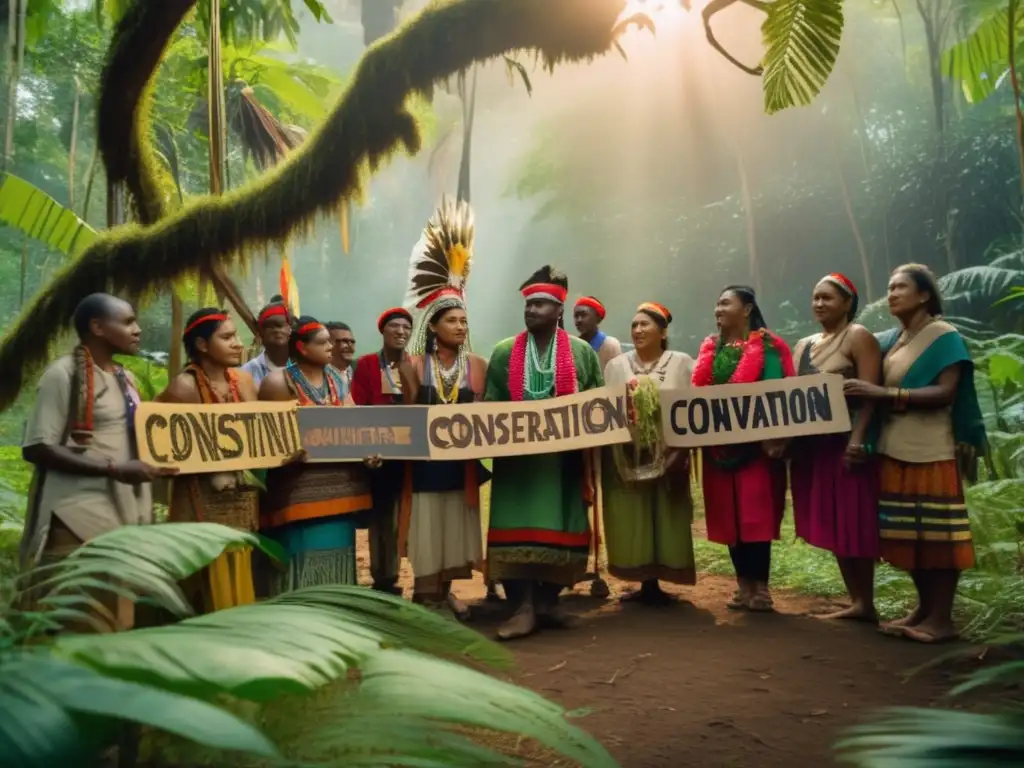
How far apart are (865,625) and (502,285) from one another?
43646mm

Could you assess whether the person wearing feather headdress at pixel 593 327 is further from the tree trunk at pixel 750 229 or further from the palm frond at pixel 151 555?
the tree trunk at pixel 750 229

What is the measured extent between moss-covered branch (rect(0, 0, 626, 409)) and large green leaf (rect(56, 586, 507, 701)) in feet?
15.4

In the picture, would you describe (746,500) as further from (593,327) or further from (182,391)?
(182,391)

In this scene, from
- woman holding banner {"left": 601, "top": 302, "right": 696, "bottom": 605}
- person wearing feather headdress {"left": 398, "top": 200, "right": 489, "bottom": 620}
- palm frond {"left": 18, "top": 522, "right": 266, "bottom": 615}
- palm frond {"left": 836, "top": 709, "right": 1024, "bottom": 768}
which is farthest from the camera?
woman holding banner {"left": 601, "top": 302, "right": 696, "bottom": 605}

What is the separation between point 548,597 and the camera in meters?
4.41

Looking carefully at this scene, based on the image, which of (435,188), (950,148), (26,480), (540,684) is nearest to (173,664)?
(540,684)

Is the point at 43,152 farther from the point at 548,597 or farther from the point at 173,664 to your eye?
the point at 173,664

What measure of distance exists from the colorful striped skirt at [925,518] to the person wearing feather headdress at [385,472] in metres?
2.49

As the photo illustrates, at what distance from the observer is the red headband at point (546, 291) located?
4.24 metres

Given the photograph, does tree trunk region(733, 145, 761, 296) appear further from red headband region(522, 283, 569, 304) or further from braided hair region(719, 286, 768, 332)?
red headband region(522, 283, 569, 304)

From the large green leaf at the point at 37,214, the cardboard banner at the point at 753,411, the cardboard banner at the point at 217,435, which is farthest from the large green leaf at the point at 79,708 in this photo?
the large green leaf at the point at 37,214

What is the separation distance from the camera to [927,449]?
149 inches

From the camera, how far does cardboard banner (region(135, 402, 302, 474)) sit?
3.18 meters

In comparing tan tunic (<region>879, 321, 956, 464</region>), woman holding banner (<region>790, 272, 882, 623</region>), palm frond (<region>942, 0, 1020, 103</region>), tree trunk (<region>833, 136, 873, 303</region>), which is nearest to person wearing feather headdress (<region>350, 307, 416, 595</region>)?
woman holding banner (<region>790, 272, 882, 623</region>)
